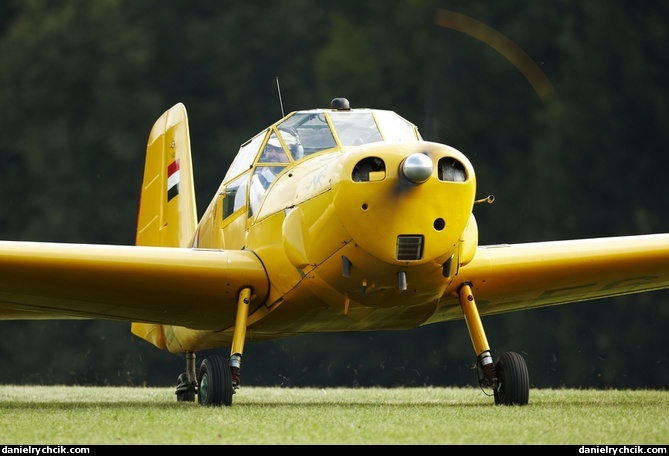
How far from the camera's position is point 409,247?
891cm

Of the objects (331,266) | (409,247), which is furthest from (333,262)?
(409,247)

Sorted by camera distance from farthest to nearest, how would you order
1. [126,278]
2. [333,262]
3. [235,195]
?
1. [235,195]
2. [126,278]
3. [333,262]

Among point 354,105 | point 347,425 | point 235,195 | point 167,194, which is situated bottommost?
point 347,425

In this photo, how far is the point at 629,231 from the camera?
29.2 meters

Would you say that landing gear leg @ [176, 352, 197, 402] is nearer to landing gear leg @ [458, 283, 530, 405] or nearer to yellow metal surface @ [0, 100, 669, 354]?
yellow metal surface @ [0, 100, 669, 354]

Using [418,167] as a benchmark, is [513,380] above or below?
below

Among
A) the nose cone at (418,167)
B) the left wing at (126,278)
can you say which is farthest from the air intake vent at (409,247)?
the left wing at (126,278)

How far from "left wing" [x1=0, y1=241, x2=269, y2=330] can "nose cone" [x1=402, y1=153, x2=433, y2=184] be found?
2204 mm

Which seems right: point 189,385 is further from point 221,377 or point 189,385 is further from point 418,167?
point 418,167

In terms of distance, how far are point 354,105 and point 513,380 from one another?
20762 millimetres

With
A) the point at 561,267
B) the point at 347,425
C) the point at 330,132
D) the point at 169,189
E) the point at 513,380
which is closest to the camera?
the point at 347,425

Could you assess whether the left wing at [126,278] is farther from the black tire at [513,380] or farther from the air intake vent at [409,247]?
the black tire at [513,380]

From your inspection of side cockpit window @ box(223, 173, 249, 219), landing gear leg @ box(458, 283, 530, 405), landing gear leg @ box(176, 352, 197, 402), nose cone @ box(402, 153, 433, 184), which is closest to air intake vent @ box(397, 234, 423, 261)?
nose cone @ box(402, 153, 433, 184)

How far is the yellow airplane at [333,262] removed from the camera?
346 inches
